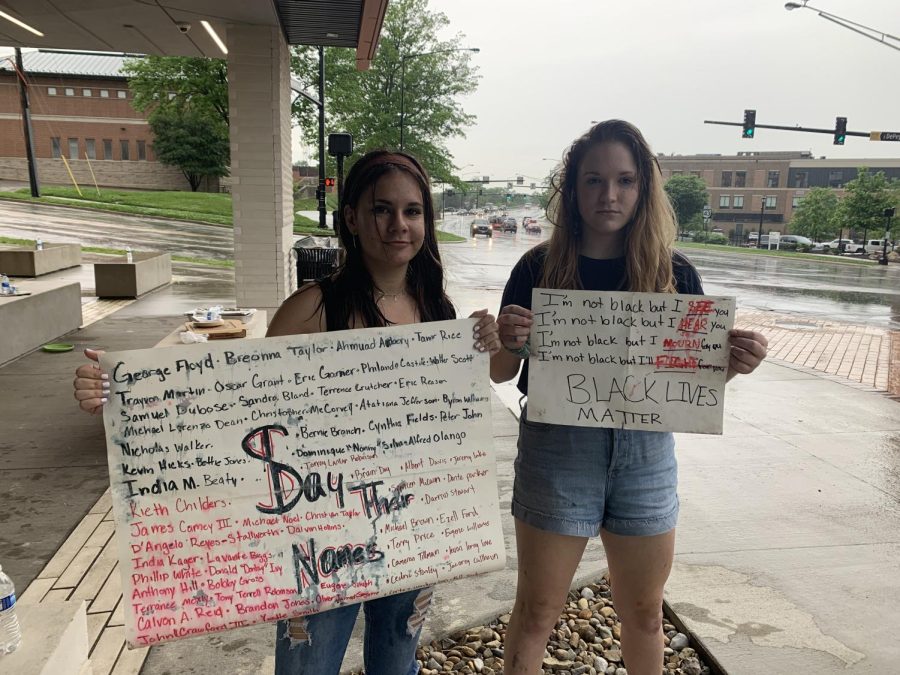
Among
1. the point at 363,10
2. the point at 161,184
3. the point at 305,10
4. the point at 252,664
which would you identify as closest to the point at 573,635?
the point at 252,664

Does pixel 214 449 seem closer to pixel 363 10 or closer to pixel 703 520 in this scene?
pixel 703 520

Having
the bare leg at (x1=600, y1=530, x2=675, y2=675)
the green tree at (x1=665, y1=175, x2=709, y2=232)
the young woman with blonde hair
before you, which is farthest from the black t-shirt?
the green tree at (x1=665, y1=175, x2=709, y2=232)

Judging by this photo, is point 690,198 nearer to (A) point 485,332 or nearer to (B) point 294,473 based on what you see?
(A) point 485,332

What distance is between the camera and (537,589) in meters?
2.03

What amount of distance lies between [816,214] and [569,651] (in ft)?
221

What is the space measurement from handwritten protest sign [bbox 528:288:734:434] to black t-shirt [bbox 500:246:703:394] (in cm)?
11

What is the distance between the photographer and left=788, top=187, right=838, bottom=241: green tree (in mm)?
59312

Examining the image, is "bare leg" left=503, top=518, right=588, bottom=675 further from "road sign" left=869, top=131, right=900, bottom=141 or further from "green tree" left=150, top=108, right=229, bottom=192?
"green tree" left=150, top=108, right=229, bottom=192

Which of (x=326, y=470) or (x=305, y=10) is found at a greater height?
(x=305, y=10)

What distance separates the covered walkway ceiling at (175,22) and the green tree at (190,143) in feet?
128

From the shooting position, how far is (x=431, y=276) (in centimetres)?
206

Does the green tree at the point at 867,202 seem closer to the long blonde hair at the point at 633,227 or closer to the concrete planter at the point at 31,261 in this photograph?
the concrete planter at the point at 31,261

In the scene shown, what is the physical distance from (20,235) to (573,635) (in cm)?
2537

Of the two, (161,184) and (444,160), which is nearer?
(444,160)
